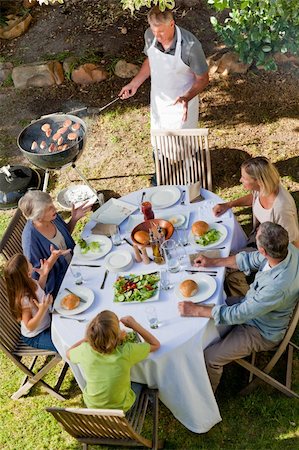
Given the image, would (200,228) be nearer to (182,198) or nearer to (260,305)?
(182,198)

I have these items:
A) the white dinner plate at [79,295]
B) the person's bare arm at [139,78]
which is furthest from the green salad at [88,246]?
the person's bare arm at [139,78]

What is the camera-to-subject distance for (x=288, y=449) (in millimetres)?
4176

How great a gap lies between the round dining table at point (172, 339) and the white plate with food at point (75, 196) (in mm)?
1967

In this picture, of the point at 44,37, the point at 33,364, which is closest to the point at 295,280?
the point at 33,364

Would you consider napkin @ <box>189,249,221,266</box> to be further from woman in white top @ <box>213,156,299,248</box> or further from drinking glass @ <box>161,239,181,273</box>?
woman in white top @ <box>213,156,299,248</box>

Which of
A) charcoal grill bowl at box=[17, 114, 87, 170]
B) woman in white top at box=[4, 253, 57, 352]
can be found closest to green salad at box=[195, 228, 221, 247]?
woman in white top at box=[4, 253, 57, 352]

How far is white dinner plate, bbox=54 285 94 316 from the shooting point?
165 inches

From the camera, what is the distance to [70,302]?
4.21 metres

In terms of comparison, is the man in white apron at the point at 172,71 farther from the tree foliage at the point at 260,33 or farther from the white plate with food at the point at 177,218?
the white plate with food at the point at 177,218

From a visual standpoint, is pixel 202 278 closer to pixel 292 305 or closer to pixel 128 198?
pixel 292 305

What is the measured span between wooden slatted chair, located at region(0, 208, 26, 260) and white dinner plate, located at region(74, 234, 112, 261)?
0.64 meters

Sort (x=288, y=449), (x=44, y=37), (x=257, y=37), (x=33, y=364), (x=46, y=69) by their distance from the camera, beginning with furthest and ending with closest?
(x=44, y=37)
(x=46, y=69)
(x=257, y=37)
(x=33, y=364)
(x=288, y=449)

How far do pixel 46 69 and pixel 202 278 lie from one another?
17.4 feet

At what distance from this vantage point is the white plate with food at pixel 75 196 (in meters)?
6.53
